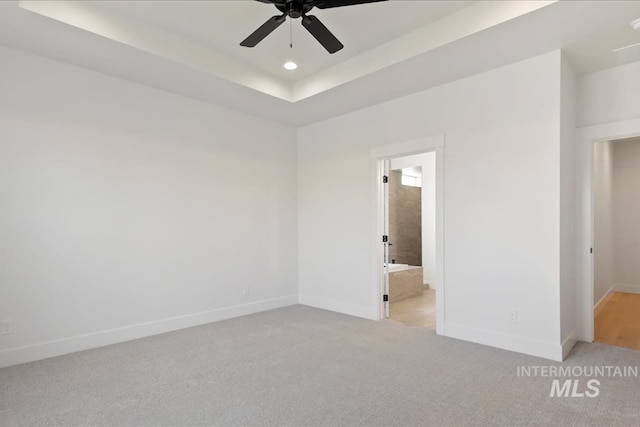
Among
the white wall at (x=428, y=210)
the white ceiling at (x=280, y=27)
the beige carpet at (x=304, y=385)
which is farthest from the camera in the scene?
the white wall at (x=428, y=210)

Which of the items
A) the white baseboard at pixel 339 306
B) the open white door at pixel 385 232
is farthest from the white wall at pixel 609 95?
the white baseboard at pixel 339 306

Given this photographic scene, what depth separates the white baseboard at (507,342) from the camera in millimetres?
3162

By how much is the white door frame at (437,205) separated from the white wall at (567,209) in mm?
1106

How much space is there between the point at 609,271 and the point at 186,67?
7.33m

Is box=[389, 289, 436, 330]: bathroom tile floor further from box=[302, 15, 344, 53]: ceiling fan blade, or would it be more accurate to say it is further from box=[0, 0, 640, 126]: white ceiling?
box=[302, 15, 344, 53]: ceiling fan blade

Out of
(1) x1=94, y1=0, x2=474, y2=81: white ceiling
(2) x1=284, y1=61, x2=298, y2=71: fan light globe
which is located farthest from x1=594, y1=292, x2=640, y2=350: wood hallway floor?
(2) x1=284, y1=61, x2=298, y2=71: fan light globe

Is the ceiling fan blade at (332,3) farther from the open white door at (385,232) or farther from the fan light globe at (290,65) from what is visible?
the open white door at (385,232)

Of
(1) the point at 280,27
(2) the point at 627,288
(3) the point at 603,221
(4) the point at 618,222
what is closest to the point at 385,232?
(1) the point at 280,27

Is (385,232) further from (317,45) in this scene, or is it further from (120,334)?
(120,334)

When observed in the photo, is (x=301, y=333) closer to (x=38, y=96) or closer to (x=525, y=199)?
(x=525, y=199)

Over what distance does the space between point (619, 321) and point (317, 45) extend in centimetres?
495

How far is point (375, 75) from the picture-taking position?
→ 12.1ft

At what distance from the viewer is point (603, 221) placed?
573 cm

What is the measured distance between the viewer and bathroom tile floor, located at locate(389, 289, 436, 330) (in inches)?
175
